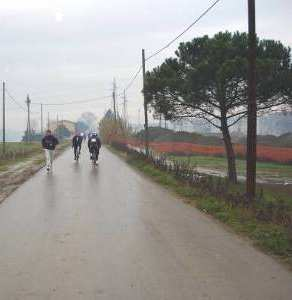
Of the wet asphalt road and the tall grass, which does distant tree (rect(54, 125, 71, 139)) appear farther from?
the wet asphalt road

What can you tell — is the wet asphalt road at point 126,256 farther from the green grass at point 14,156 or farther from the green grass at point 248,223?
the green grass at point 14,156

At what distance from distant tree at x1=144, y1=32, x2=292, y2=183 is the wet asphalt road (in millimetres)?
10597

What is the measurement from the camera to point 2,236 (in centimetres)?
873

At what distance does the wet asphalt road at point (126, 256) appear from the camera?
5637mm

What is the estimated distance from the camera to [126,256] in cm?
723

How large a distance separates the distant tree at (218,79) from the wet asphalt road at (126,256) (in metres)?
10.6

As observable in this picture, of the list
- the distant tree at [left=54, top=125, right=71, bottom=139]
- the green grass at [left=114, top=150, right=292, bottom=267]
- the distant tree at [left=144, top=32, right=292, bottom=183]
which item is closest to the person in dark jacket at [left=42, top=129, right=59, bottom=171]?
the distant tree at [left=144, top=32, right=292, bottom=183]

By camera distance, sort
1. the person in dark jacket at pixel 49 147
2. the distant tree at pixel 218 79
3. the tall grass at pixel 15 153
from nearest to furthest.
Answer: the distant tree at pixel 218 79, the person in dark jacket at pixel 49 147, the tall grass at pixel 15 153

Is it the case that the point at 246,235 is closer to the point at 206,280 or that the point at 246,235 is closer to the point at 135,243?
the point at 135,243

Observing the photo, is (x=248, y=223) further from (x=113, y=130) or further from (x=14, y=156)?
(x=113, y=130)

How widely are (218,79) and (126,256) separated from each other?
50.1 feet

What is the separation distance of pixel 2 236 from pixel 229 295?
179 inches

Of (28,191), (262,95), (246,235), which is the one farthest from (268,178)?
(246,235)

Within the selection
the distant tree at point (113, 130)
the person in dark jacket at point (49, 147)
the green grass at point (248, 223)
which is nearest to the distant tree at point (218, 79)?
the person in dark jacket at point (49, 147)
